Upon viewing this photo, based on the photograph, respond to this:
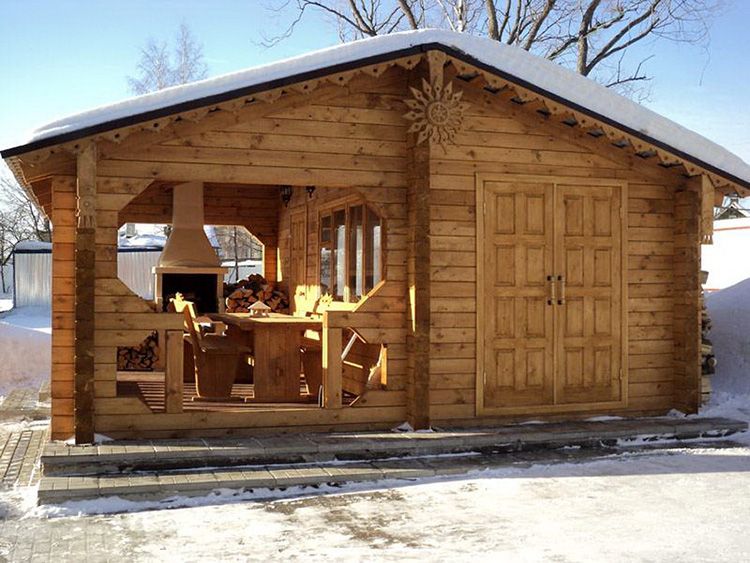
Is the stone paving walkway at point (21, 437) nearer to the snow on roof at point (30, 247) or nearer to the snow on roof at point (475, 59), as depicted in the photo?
the snow on roof at point (475, 59)

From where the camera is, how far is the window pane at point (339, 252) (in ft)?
35.5

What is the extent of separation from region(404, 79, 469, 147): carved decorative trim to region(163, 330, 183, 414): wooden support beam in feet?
9.22

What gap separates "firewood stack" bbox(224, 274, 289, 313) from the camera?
13.8 metres

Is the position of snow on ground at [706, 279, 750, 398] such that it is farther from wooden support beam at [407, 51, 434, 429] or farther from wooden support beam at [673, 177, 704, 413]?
wooden support beam at [407, 51, 434, 429]

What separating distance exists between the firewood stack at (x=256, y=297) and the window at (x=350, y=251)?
2.26 m

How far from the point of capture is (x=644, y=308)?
9164mm

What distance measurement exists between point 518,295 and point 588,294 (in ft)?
2.60

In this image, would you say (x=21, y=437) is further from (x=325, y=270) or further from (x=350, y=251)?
(x=325, y=270)

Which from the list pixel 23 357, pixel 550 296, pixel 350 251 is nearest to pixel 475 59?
pixel 550 296

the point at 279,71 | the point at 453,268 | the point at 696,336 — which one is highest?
the point at 279,71

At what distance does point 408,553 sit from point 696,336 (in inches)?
203

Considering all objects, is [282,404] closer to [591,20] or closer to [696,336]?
[696,336]

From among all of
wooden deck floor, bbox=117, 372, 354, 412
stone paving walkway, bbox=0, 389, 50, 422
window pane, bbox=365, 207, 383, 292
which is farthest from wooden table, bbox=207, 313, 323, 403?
stone paving walkway, bbox=0, 389, 50, 422


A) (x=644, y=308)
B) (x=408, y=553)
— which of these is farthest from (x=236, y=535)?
(x=644, y=308)
